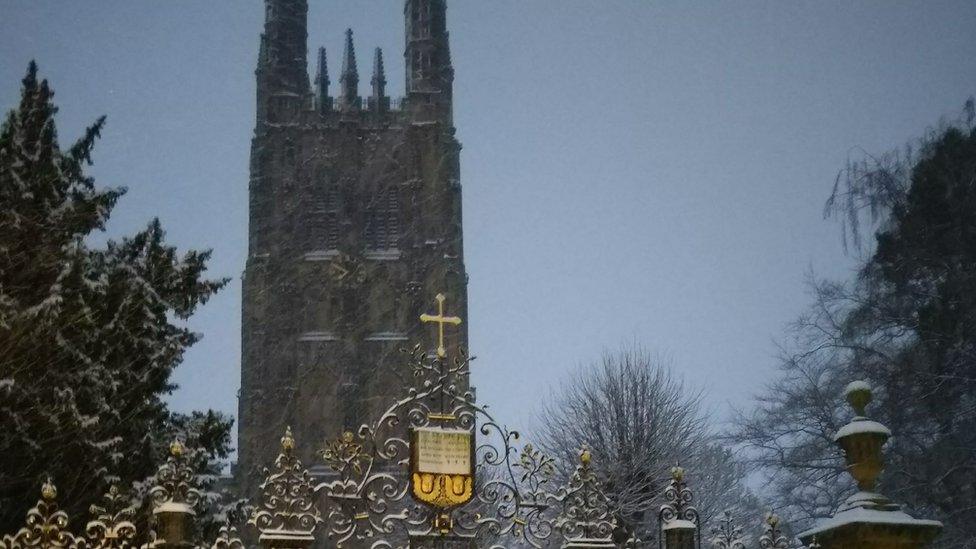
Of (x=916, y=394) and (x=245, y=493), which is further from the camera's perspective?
(x=245, y=493)

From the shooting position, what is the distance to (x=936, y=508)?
20922mm

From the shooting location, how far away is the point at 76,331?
53.0 ft

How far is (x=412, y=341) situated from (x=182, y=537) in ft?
164

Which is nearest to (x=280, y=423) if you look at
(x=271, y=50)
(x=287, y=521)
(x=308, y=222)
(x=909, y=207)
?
(x=308, y=222)

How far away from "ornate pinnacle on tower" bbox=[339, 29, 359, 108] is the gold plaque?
55280 millimetres

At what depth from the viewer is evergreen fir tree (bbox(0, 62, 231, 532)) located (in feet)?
50.2

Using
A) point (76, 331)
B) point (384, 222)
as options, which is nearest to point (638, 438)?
point (76, 331)

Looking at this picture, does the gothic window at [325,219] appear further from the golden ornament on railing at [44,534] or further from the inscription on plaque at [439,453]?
the golden ornament on railing at [44,534]

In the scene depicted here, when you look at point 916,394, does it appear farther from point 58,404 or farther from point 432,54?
point 432,54

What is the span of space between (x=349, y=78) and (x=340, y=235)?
9.19 metres

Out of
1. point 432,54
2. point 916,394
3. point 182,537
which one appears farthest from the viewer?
point 432,54

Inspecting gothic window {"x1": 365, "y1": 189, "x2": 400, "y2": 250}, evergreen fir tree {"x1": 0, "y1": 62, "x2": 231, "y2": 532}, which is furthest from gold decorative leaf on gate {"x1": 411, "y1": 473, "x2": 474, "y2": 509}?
gothic window {"x1": 365, "y1": 189, "x2": 400, "y2": 250}

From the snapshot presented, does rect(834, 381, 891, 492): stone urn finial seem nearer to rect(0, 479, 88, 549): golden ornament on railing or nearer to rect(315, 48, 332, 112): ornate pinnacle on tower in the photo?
rect(0, 479, 88, 549): golden ornament on railing

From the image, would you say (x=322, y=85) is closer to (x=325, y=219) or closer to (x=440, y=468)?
(x=325, y=219)
